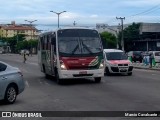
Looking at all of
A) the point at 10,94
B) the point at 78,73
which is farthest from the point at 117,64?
the point at 10,94

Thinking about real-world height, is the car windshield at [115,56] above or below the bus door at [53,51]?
below

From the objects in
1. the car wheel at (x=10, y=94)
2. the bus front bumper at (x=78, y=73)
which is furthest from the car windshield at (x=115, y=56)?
the car wheel at (x=10, y=94)

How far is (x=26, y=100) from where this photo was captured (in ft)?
53.8

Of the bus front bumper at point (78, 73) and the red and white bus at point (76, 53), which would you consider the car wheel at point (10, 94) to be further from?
the red and white bus at point (76, 53)

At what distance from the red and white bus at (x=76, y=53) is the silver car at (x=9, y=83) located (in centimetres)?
749

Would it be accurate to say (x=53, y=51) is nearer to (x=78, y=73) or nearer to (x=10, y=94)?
(x=78, y=73)

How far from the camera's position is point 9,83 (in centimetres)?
1502

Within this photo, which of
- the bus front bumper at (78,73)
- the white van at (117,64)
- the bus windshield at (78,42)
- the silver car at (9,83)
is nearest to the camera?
the silver car at (9,83)

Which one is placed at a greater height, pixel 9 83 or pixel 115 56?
pixel 9 83

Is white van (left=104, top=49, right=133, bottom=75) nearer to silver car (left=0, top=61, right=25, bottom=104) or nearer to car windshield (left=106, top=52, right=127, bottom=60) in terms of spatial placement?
car windshield (left=106, top=52, right=127, bottom=60)

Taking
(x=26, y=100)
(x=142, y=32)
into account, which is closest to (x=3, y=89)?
(x=26, y=100)

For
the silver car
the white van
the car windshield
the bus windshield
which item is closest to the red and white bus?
the bus windshield

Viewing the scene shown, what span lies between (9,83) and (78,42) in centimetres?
902

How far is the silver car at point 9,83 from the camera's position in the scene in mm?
14664
